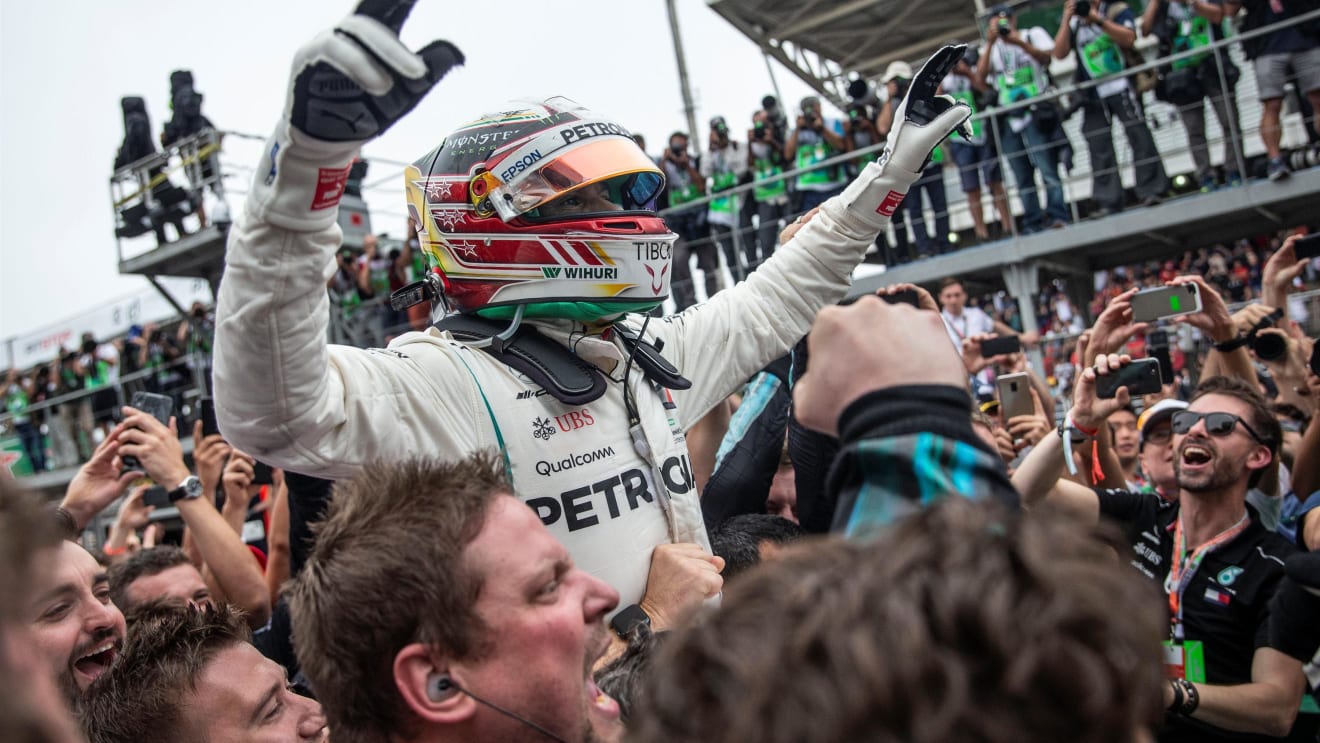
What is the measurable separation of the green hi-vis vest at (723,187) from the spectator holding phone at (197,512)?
7.53 m

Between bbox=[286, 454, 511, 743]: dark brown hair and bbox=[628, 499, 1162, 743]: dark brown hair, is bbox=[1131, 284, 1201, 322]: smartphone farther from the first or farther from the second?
bbox=[628, 499, 1162, 743]: dark brown hair

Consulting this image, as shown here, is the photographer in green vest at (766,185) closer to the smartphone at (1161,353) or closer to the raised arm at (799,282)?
the smartphone at (1161,353)

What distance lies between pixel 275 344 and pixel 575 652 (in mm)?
725

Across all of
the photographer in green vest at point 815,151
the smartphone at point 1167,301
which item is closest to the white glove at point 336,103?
the smartphone at point 1167,301

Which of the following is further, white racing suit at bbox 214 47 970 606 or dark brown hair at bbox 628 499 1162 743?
white racing suit at bbox 214 47 970 606

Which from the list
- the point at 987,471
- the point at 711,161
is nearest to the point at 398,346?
the point at 987,471

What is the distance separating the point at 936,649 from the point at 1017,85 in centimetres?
949

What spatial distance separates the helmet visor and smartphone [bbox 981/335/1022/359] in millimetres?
2473

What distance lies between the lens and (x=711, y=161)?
35.7ft

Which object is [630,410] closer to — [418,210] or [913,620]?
[418,210]

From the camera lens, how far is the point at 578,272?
237cm

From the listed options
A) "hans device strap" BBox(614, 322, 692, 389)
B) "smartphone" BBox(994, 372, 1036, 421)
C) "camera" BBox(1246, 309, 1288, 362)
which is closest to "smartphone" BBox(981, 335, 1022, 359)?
"smartphone" BBox(994, 372, 1036, 421)

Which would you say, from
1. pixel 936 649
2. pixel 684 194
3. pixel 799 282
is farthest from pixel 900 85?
pixel 936 649

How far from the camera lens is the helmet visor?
2.35 metres
